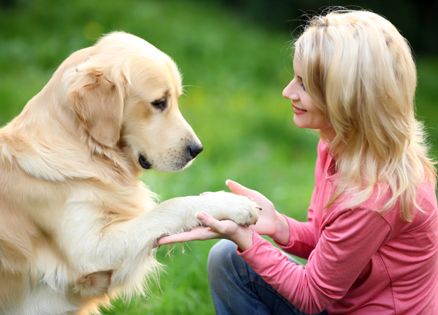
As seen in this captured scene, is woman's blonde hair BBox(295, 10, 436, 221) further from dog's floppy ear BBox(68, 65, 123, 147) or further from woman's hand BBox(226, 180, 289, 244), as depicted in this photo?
dog's floppy ear BBox(68, 65, 123, 147)

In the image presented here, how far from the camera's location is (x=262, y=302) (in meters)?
3.26

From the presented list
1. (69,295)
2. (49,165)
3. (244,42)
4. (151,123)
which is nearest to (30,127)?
(49,165)

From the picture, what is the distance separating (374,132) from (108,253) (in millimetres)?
1237

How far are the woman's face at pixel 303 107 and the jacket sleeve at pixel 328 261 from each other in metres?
0.47

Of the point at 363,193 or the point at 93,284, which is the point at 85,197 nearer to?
the point at 93,284

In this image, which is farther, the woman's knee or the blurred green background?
the blurred green background

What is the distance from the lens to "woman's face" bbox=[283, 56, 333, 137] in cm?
299

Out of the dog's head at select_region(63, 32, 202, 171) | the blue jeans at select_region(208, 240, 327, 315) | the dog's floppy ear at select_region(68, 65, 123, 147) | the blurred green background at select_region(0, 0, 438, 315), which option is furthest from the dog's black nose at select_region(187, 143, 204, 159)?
the blurred green background at select_region(0, 0, 438, 315)

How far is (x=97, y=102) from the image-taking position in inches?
122

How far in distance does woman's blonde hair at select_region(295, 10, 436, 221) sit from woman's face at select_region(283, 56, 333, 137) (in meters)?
0.09

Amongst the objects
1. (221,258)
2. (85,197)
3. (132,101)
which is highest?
(132,101)

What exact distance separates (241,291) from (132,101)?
1052 mm

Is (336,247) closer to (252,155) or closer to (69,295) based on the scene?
(69,295)

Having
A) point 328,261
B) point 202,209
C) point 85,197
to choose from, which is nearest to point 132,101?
point 85,197
